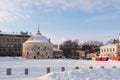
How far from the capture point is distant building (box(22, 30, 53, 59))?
11975cm

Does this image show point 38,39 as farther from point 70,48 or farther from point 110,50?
point 70,48

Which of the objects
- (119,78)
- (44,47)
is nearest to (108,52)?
(44,47)

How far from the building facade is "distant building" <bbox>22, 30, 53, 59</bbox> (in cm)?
2809

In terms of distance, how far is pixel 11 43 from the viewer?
150250mm

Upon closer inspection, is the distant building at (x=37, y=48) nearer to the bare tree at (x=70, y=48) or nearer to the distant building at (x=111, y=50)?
the distant building at (x=111, y=50)

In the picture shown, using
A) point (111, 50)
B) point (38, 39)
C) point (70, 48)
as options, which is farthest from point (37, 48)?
point (70, 48)

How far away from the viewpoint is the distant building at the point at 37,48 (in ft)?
393

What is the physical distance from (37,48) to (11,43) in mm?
33874

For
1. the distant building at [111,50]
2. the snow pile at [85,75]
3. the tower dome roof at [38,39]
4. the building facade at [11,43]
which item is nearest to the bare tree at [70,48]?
the building facade at [11,43]

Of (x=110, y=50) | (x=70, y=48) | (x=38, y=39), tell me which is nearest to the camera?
(x=110, y=50)

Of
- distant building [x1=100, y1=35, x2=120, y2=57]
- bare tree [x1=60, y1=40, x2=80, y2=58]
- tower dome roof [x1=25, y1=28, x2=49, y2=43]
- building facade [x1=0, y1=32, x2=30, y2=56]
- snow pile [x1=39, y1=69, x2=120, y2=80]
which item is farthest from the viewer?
bare tree [x1=60, y1=40, x2=80, y2=58]

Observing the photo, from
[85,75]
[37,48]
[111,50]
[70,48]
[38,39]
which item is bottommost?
[85,75]

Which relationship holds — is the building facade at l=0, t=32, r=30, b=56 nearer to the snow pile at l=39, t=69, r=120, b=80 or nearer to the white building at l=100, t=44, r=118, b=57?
the white building at l=100, t=44, r=118, b=57

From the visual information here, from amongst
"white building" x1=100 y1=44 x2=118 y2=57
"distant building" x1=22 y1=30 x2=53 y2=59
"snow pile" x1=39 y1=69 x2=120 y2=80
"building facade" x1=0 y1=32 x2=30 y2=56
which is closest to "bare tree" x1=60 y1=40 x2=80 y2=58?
"building facade" x1=0 y1=32 x2=30 y2=56
